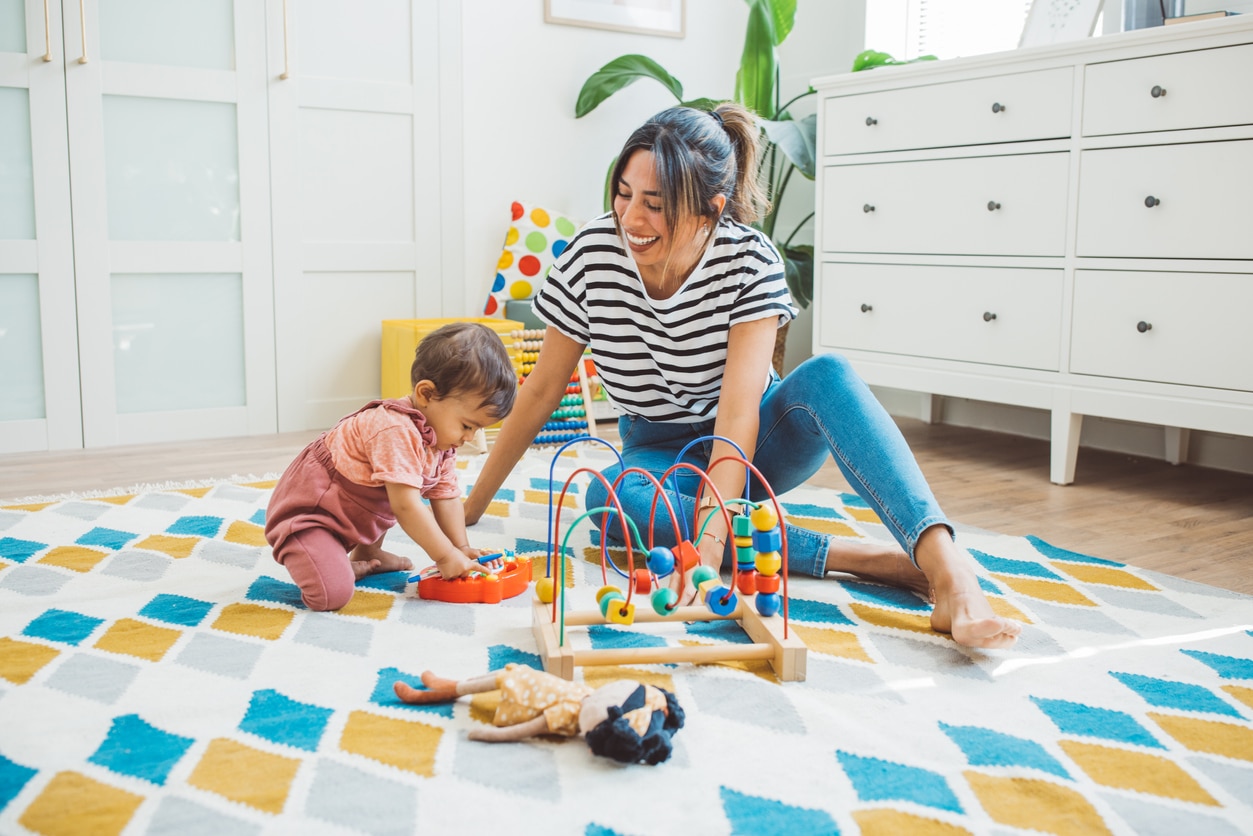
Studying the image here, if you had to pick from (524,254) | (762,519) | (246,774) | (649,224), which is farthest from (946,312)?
(246,774)

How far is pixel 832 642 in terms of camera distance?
144 cm

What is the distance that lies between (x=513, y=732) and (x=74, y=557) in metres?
1.06

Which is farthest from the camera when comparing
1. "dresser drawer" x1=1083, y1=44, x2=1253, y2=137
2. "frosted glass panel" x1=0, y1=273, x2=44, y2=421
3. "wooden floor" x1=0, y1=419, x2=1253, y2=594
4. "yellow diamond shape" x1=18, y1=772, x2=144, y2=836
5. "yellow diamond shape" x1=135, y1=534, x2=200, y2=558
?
"frosted glass panel" x1=0, y1=273, x2=44, y2=421

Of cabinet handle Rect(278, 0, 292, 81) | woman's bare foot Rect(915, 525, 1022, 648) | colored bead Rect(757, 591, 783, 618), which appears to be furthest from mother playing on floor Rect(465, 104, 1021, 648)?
cabinet handle Rect(278, 0, 292, 81)

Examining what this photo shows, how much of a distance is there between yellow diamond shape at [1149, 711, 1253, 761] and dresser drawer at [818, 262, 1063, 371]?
56.9 inches

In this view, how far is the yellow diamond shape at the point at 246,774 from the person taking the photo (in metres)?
0.99

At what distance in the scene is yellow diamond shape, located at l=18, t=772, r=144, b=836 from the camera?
0.93 m

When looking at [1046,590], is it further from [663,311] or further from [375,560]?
[375,560]

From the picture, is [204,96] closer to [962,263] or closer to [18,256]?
[18,256]

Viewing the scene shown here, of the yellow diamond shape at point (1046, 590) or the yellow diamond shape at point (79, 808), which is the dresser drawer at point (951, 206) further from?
the yellow diamond shape at point (79, 808)

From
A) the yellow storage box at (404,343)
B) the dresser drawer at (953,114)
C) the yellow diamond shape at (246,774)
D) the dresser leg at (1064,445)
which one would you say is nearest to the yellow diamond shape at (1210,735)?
the yellow diamond shape at (246,774)

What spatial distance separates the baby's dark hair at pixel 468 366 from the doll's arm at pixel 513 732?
583 millimetres

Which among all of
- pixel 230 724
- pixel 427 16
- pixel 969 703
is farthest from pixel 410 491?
pixel 427 16

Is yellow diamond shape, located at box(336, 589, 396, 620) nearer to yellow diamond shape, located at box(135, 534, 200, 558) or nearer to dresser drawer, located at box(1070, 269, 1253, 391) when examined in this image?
yellow diamond shape, located at box(135, 534, 200, 558)
